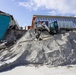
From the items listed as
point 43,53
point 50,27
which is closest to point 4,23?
point 50,27

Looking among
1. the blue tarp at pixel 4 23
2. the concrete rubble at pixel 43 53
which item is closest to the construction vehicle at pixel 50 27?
the concrete rubble at pixel 43 53

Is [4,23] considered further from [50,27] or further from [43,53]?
[43,53]

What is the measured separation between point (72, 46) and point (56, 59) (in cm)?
151

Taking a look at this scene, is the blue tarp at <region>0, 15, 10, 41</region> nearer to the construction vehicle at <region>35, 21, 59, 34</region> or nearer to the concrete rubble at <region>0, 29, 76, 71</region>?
the construction vehicle at <region>35, 21, 59, 34</region>

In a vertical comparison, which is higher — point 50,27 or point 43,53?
point 50,27

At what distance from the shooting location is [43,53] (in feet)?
29.5

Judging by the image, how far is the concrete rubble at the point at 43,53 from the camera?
8541mm

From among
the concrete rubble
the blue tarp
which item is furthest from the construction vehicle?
the blue tarp

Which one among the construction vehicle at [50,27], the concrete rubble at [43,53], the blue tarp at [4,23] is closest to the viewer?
the concrete rubble at [43,53]

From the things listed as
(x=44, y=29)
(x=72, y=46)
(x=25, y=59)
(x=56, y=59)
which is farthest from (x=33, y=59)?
(x=44, y=29)

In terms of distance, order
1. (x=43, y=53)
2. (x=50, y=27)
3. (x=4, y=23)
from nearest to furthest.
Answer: (x=43, y=53), (x=50, y=27), (x=4, y=23)

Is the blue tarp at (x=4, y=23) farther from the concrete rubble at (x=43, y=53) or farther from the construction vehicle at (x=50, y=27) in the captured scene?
the concrete rubble at (x=43, y=53)

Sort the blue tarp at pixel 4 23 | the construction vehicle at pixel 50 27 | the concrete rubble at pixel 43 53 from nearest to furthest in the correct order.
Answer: the concrete rubble at pixel 43 53
the construction vehicle at pixel 50 27
the blue tarp at pixel 4 23

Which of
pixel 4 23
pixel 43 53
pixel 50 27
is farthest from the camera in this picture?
pixel 4 23
